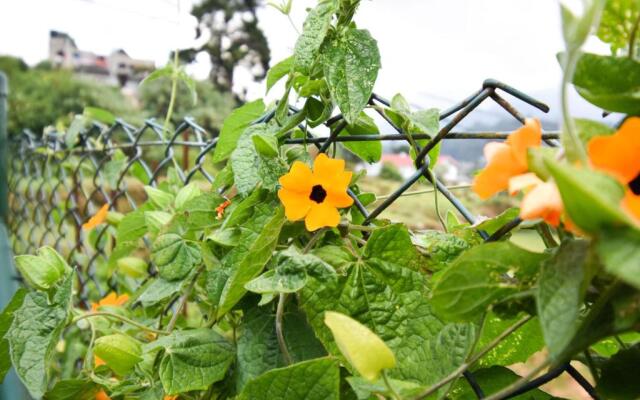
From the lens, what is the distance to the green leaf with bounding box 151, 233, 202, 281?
0.53 meters

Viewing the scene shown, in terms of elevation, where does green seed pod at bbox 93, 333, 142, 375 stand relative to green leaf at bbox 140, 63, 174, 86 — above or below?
below

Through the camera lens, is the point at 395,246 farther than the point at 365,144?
No

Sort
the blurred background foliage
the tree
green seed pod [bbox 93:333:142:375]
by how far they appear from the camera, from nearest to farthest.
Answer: green seed pod [bbox 93:333:142:375]
the blurred background foliage
the tree

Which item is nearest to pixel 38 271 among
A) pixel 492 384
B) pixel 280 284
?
pixel 280 284

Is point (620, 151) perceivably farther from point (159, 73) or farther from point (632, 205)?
point (159, 73)

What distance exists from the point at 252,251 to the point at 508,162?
195 millimetres

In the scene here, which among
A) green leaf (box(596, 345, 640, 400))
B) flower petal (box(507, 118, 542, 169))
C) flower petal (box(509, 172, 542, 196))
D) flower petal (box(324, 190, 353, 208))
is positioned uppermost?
flower petal (box(507, 118, 542, 169))

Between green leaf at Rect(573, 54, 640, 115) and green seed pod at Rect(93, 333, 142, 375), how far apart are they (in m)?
0.42

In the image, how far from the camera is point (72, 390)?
1.77 ft

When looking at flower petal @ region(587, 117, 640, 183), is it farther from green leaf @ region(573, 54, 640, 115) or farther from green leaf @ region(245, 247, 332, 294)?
green leaf @ region(245, 247, 332, 294)

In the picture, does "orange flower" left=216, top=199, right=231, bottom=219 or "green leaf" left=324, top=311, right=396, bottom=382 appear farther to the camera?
"orange flower" left=216, top=199, right=231, bottom=219

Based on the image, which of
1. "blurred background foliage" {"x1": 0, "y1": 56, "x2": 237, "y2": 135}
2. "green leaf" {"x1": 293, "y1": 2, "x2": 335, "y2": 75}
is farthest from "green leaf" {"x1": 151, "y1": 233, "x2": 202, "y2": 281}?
"blurred background foliage" {"x1": 0, "y1": 56, "x2": 237, "y2": 135}

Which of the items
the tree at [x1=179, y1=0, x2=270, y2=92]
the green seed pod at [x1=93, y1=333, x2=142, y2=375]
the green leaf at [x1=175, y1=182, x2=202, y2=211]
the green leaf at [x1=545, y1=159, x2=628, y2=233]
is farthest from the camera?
the tree at [x1=179, y1=0, x2=270, y2=92]

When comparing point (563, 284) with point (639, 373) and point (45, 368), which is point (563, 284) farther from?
point (45, 368)
